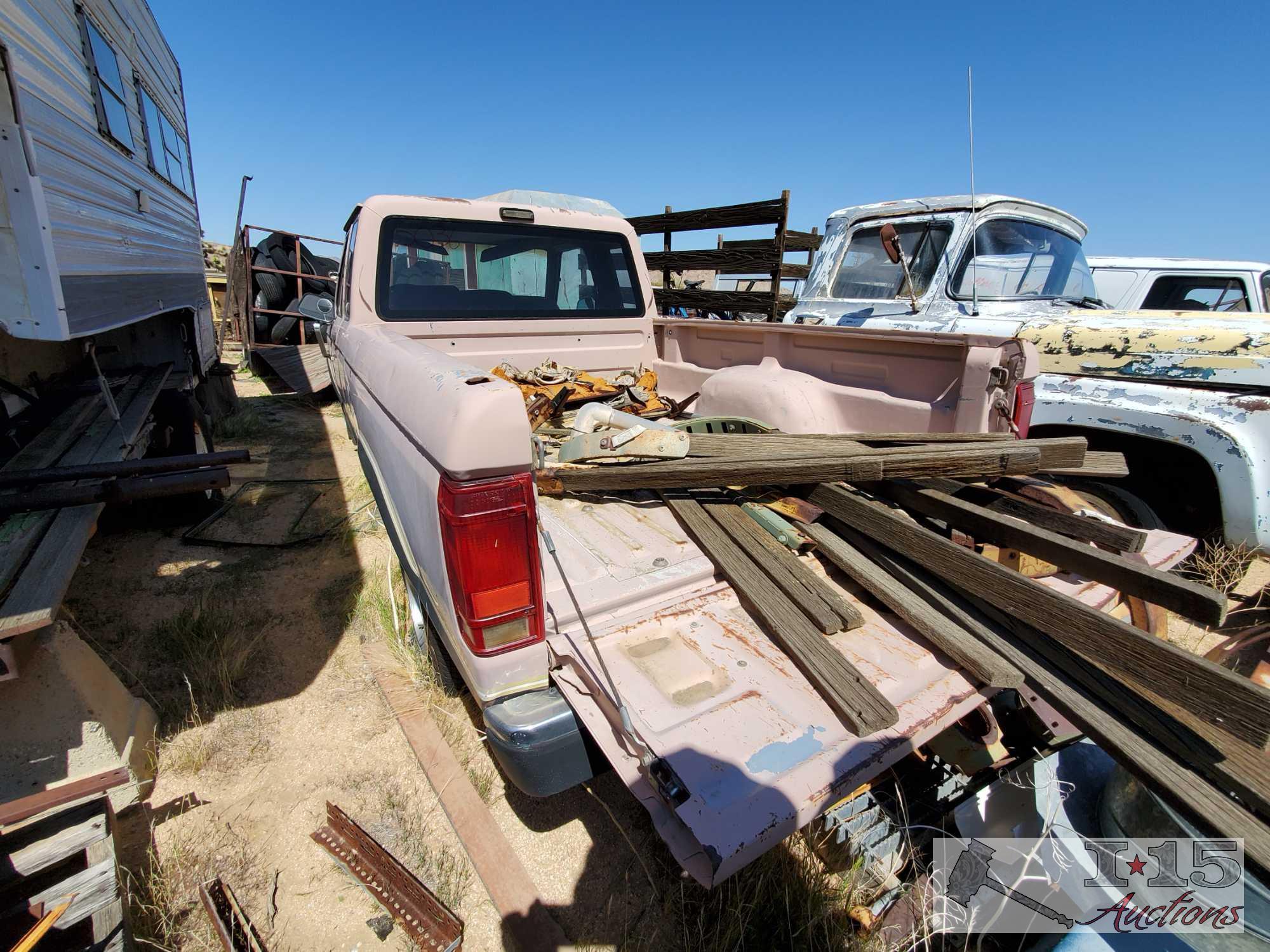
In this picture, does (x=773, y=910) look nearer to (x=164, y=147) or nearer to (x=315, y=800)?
(x=315, y=800)

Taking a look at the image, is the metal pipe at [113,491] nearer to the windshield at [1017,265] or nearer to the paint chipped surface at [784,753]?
the paint chipped surface at [784,753]

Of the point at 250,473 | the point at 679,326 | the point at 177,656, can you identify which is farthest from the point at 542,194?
the point at 177,656

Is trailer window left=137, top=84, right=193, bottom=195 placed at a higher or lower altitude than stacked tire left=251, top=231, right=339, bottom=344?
higher

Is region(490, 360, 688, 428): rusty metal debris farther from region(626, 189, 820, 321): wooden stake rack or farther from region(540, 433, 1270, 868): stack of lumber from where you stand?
region(626, 189, 820, 321): wooden stake rack

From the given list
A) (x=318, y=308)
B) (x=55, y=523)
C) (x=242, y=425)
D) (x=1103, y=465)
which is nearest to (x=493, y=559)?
(x=55, y=523)

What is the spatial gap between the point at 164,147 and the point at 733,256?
22.0 feet

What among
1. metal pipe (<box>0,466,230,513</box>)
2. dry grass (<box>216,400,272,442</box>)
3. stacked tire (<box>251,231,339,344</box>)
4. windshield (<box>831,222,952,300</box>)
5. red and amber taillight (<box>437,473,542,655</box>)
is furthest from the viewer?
stacked tire (<box>251,231,339,344</box>)

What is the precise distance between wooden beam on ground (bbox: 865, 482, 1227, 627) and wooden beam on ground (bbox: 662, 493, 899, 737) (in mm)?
757

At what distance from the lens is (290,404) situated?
8555 millimetres

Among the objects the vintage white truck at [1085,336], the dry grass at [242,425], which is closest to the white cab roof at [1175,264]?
the vintage white truck at [1085,336]

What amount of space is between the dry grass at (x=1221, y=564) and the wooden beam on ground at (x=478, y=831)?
145 inches

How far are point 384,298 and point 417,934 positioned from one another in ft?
9.69

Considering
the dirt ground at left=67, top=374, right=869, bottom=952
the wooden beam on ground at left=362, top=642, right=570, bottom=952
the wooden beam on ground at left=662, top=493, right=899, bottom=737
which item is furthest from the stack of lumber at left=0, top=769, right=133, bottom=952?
the wooden beam on ground at left=662, top=493, right=899, bottom=737

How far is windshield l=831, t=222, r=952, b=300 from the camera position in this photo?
4574 mm
